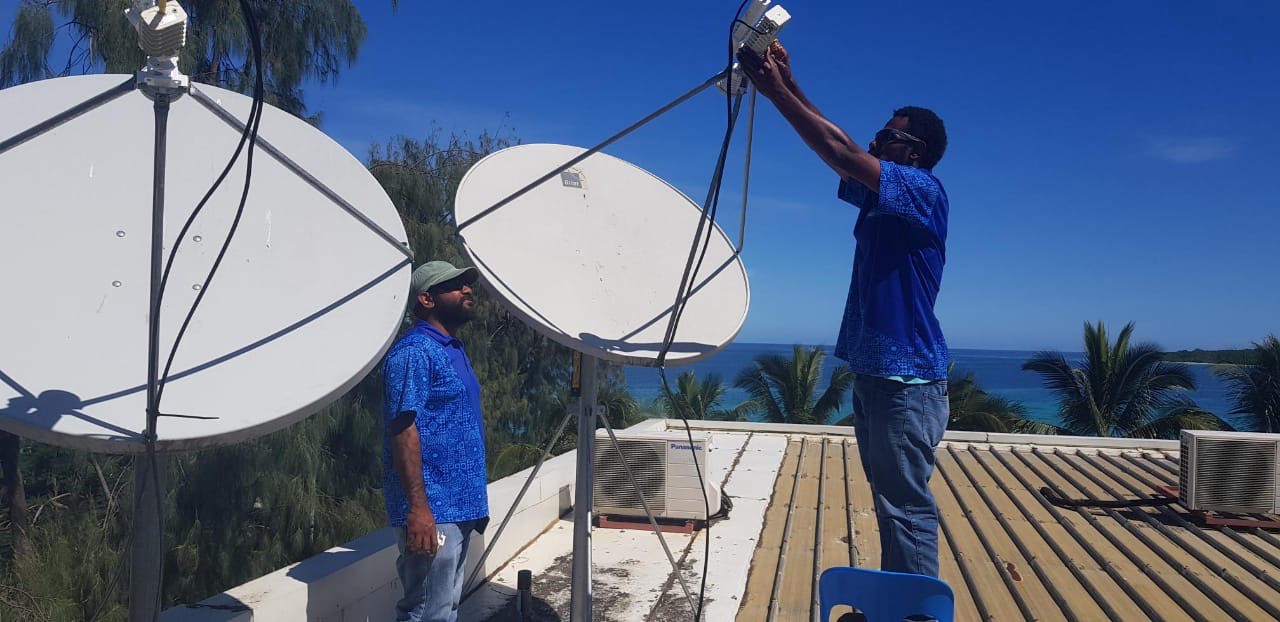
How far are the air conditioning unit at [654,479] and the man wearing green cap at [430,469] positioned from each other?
2.26 m

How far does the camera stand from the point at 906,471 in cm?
226

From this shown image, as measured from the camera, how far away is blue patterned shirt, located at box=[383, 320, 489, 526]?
257 centimetres

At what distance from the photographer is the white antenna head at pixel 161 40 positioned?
1707 mm

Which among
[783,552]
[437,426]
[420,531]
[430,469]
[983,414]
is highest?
[437,426]

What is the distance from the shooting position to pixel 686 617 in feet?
11.8

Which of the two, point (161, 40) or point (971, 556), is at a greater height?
point (161, 40)

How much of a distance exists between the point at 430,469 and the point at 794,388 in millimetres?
16914

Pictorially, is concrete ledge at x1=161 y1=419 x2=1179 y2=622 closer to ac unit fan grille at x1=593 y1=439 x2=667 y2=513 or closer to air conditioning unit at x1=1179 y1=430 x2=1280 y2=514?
ac unit fan grille at x1=593 y1=439 x2=667 y2=513

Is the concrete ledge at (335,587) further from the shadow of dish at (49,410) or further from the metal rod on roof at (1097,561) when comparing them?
the metal rod on roof at (1097,561)

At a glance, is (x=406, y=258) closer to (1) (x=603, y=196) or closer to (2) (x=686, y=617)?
(1) (x=603, y=196)

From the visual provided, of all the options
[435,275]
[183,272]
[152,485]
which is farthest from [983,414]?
[152,485]

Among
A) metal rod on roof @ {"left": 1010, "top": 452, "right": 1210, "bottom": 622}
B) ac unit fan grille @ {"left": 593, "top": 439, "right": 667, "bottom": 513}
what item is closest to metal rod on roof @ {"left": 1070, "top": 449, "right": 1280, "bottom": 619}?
metal rod on roof @ {"left": 1010, "top": 452, "right": 1210, "bottom": 622}

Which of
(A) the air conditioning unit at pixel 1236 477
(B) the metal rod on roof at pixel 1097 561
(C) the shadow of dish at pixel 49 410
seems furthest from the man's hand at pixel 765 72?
(A) the air conditioning unit at pixel 1236 477

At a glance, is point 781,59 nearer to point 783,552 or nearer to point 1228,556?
point 783,552
